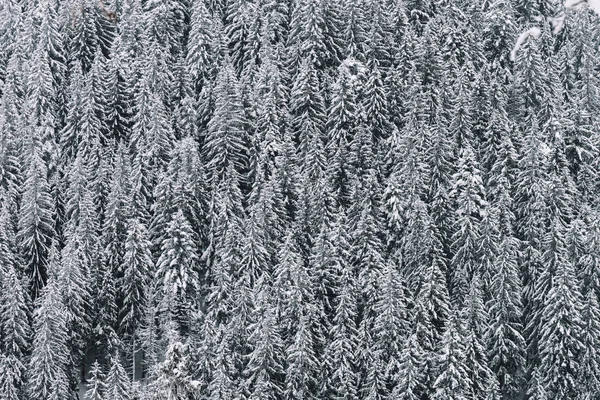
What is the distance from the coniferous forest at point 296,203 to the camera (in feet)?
256

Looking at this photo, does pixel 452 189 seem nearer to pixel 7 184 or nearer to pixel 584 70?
pixel 584 70

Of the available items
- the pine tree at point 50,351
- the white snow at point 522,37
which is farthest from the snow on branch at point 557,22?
the pine tree at point 50,351

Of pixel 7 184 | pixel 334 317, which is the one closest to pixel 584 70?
pixel 334 317

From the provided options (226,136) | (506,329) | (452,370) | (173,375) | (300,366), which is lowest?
(506,329)

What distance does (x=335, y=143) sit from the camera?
3666 inches

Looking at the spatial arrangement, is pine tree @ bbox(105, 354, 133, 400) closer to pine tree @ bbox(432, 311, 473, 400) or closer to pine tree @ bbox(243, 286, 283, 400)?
pine tree @ bbox(243, 286, 283, 400)

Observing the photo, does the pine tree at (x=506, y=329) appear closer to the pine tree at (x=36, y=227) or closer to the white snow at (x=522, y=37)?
the white snow at (x=522, y=37)

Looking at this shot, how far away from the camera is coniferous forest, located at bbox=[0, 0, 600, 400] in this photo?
256 feet

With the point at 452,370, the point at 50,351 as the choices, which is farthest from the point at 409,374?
the point at 50,351

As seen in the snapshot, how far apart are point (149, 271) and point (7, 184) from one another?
1257 centimetres

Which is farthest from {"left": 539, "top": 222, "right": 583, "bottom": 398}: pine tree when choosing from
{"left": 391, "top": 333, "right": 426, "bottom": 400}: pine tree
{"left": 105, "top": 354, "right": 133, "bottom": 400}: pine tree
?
{"left": 105, "top": 354, "right": 133, "bottom": 400}: pine tree

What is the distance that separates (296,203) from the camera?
8650cm

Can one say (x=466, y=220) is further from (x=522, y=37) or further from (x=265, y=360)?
(x=522, y=37)

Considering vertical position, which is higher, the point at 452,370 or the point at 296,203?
the point at 296,203
